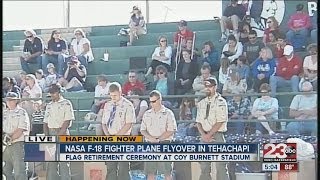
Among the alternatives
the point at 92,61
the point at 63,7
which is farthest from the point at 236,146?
the point at 63,7

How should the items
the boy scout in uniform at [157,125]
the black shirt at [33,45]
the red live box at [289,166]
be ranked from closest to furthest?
the red live box at [289,166], the boy scout in uniform at [157,125], the black shirt at [33,45]

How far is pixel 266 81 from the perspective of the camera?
11.0 feet

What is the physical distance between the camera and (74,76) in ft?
11.2

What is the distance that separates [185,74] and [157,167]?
1.45ft

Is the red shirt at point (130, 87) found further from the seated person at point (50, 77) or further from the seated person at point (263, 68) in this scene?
the seated person at point (263, 68)

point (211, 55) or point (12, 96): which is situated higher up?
point (211, 55)

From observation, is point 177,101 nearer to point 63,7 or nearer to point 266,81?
point 266,81

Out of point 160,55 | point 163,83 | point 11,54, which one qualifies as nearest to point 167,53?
point 160,55

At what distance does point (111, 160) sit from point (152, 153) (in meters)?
0.18

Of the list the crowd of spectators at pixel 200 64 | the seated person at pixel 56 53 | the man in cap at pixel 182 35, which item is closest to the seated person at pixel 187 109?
the crowd of spectators at pixel 200 64

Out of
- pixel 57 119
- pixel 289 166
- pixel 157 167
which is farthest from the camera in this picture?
pixel 57 119

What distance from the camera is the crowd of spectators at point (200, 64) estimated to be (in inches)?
130

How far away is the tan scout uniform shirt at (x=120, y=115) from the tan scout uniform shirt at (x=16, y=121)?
35 cm

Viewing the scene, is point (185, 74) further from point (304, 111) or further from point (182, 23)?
point (304, 111)
